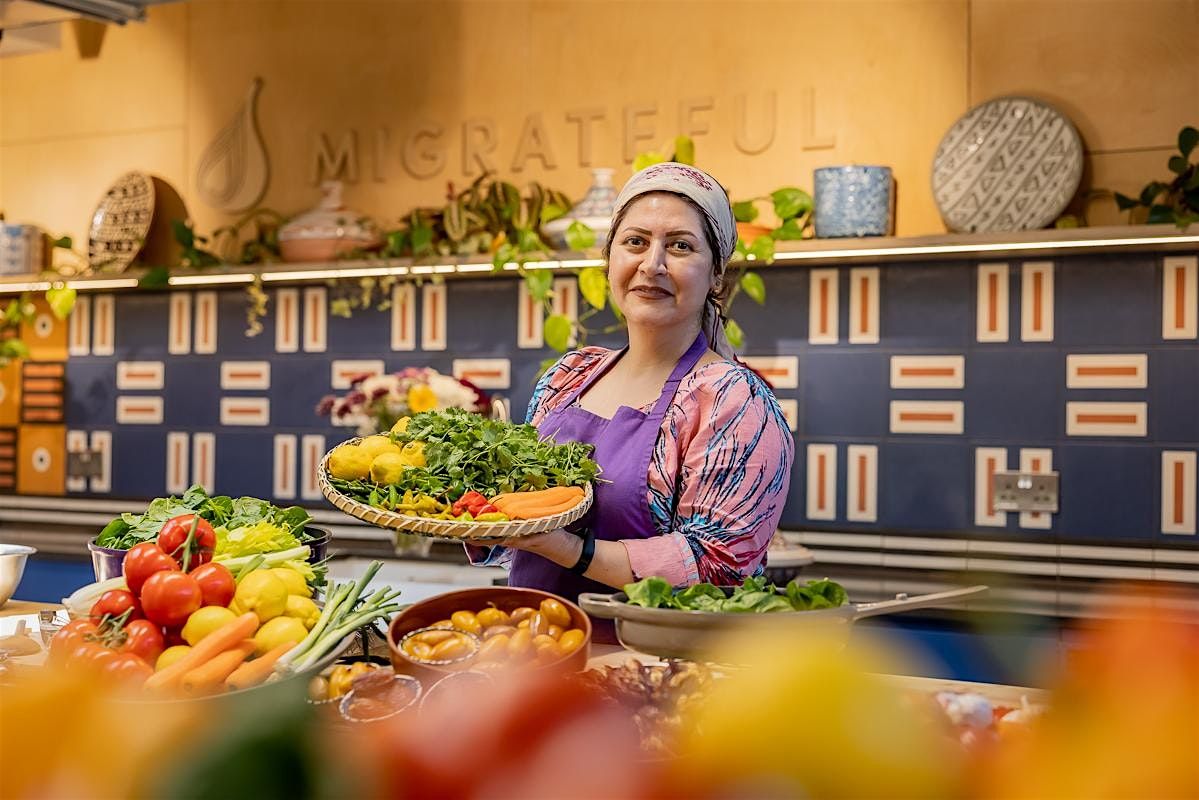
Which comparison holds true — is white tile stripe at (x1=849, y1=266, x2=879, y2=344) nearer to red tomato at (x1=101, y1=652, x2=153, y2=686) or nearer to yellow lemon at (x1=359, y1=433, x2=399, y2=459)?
yellow lemon at (x1=359, y1=433, x2=399, y2=459)

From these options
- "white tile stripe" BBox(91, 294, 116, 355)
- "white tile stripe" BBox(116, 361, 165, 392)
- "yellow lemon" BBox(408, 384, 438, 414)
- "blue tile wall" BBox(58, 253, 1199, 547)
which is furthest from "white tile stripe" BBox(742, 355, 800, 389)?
"white tile stripe" BBox(91, 294, 116, 355)

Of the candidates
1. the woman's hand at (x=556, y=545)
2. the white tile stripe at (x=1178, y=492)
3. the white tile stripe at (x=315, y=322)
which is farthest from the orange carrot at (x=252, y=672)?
the white tile stripe at (x=315, y=322)

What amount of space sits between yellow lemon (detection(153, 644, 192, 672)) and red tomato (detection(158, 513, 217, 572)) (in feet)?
0.74

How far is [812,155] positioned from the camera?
388 cm

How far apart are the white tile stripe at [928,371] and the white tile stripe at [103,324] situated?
307cm

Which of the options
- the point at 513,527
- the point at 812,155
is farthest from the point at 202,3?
the point at 513,527

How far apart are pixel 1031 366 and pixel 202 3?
339 centimetres

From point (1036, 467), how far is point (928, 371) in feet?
1.36

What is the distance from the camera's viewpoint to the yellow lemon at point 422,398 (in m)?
3.71

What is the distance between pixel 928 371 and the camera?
3.69 metres

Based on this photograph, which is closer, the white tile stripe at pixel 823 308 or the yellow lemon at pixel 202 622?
the yellow lemon at pixel 202 622

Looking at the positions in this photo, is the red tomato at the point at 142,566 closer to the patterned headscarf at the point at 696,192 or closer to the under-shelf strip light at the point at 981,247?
the patterned headscarf at the point at 696,192

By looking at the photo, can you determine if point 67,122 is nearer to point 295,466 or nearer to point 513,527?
point 295,466

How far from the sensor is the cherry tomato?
134cm
